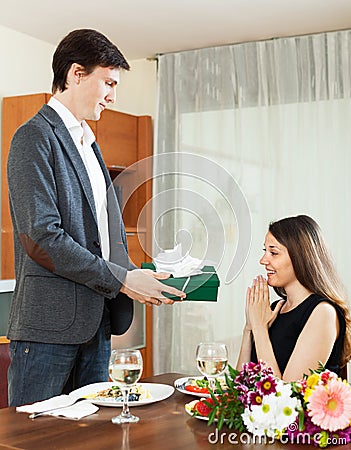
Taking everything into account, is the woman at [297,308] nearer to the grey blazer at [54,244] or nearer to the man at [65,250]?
the man at [65,250]

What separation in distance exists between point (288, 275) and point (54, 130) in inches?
35.0

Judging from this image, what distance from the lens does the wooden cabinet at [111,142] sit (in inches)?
167

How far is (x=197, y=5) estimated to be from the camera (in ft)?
12.9

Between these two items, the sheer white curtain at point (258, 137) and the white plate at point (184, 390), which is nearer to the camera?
the white plate at point (184, 390)

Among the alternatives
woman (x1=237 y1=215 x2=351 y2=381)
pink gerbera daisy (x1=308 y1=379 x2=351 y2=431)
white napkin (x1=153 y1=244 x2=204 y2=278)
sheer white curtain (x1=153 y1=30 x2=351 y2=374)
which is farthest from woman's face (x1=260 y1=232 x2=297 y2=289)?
sheer white curtain (x1=153 y1=30 x2=351 y2=374)

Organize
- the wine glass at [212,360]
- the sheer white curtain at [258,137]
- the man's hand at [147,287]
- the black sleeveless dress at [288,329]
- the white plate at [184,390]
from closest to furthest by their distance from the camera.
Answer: the wine glass at [212,360] → the white plate at [184,390] → the man's hand at [147,287] → the black sleeveless dress at [288,329] → the sheer white curtain at [258,137]

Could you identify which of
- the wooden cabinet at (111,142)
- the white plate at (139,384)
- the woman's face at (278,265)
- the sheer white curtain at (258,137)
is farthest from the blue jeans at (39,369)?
the sheer white curtain at (258,137)

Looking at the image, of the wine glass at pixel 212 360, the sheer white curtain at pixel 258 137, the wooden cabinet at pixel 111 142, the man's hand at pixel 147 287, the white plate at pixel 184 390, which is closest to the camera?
the wine glass at pixel 212 360

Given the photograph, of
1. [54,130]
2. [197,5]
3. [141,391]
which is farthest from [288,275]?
[197,5]

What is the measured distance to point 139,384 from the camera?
205cm

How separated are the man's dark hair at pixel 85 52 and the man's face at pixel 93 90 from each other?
2 centimetres

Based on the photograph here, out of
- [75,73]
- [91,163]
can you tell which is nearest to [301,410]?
[91,163]

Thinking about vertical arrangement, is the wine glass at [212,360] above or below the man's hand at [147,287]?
below

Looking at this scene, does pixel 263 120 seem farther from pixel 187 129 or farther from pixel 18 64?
pixel 18 64
